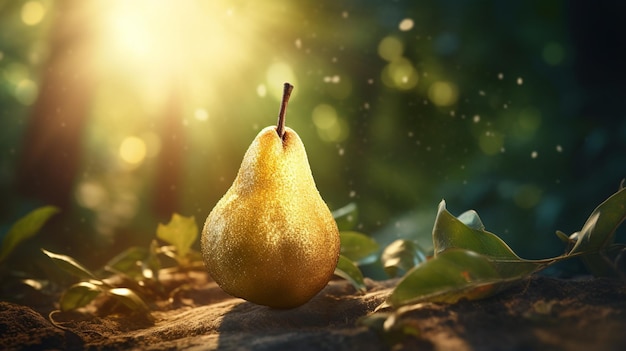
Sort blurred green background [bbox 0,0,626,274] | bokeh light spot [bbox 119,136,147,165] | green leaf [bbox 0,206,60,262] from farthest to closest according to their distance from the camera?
1. bokeh light spot [bbox 119,136,147,165]
2. blurred green background [bbox 0,0,626,274]
3. green leaf [bbox 0,206,60,262]

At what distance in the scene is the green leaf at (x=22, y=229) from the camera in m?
0.87

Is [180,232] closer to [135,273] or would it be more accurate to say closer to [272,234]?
[135,273]

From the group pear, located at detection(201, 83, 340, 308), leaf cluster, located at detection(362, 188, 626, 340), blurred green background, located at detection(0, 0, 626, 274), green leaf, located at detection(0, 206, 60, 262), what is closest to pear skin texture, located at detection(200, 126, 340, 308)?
pear, located at detection(201, 83, 340, 308)

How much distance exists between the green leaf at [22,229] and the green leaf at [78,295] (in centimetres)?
19

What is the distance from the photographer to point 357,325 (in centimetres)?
52

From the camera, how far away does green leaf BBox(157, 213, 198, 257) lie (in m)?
0.87

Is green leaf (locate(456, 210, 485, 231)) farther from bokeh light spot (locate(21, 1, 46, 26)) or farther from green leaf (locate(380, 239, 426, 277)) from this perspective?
bokeh light spot (locate(21, 1, 46, 26))

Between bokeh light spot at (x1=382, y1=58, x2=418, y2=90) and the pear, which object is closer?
the pear

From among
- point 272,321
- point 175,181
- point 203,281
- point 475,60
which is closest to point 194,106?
point 175,181

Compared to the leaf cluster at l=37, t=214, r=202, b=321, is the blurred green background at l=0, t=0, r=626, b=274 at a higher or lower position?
higher

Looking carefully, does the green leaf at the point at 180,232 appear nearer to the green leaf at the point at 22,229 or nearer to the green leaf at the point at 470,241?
the green leaf at the point at 22,229

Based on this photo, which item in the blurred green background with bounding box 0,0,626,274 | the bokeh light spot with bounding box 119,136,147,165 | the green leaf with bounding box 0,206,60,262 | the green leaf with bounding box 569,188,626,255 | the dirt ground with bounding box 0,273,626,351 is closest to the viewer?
the dirt ground with bounding box 0,273,626,351

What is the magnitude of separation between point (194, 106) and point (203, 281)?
51 cm

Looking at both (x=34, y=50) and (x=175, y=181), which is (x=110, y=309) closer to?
(x=175, y=181)
